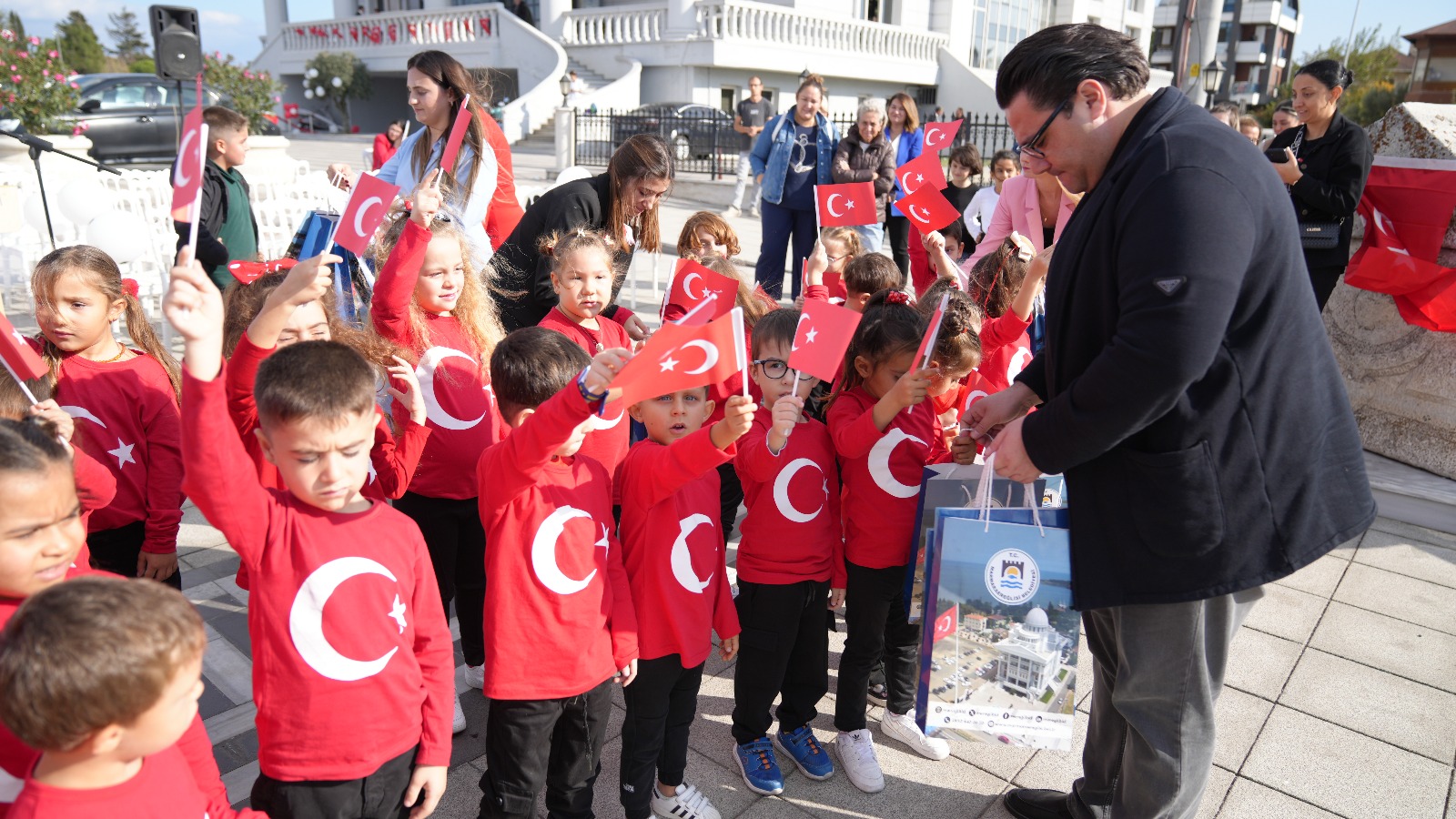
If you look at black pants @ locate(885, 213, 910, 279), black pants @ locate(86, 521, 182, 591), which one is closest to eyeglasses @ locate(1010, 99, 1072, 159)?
black pants @ locate(86, 521, 182, 591)

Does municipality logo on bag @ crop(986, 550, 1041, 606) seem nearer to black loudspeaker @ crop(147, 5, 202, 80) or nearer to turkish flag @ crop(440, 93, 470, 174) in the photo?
turkish flag @ crop(440, 93, 470, 174)

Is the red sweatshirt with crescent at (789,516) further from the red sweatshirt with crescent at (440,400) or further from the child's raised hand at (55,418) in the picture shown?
the child's raised hand at (55,418)

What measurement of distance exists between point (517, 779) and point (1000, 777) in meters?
1.57

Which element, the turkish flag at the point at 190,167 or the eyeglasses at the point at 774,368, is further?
the eyeglasses at the point at 774,368

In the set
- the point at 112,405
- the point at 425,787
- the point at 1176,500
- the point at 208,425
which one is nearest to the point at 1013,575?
the point at 1176,500

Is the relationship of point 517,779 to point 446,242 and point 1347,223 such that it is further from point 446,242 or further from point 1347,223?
point 1347,223

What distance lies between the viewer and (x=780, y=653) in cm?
273

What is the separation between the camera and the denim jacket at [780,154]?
8109mm

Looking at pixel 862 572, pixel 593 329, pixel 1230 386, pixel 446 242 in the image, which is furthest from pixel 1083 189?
pixel 446 242

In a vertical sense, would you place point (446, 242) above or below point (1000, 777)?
above

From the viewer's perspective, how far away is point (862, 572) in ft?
9.32

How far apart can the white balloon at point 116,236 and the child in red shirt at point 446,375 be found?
371 cm

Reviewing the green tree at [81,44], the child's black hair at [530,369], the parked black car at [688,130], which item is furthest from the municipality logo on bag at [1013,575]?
the green tree at [81,44]

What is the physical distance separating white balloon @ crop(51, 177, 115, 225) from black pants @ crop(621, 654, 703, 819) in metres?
5.82
